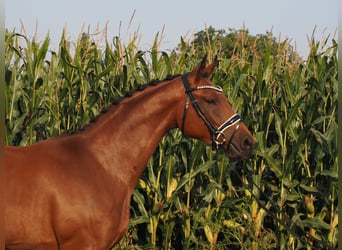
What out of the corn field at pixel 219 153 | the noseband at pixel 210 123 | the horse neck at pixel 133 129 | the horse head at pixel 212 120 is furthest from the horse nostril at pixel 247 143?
the corn field at pixel 219 153

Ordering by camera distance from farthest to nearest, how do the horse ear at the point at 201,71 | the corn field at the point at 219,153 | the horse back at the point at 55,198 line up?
the corn field at the point at 219,153 → the horse ear at the point at 201,71 → the horse back at the point at 55,198

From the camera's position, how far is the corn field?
6422mm

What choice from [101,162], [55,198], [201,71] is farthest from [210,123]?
[55,198]

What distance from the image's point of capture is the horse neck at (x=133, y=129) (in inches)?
163

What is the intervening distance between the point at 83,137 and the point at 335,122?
11.5 ft

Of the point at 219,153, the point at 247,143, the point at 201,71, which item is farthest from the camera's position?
the point at 219,153

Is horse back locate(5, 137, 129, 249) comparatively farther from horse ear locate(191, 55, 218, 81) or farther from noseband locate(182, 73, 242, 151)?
horse ear locate(191, 55, 218, 81)

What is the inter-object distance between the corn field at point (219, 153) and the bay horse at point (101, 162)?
6.98 ft

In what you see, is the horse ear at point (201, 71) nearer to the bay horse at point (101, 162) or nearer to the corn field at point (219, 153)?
the bay horse at point (101, 162)

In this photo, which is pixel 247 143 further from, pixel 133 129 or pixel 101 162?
pixel 101 162

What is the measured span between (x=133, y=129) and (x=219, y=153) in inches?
99.9

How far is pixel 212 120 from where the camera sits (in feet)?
13.9

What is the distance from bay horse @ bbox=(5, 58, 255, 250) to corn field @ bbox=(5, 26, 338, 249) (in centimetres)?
213

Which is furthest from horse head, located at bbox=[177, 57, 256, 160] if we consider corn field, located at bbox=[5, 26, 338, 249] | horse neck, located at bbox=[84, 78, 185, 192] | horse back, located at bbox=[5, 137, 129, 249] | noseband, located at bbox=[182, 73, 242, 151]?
corn field, located at bbox=[5, 26, 338, 249]
